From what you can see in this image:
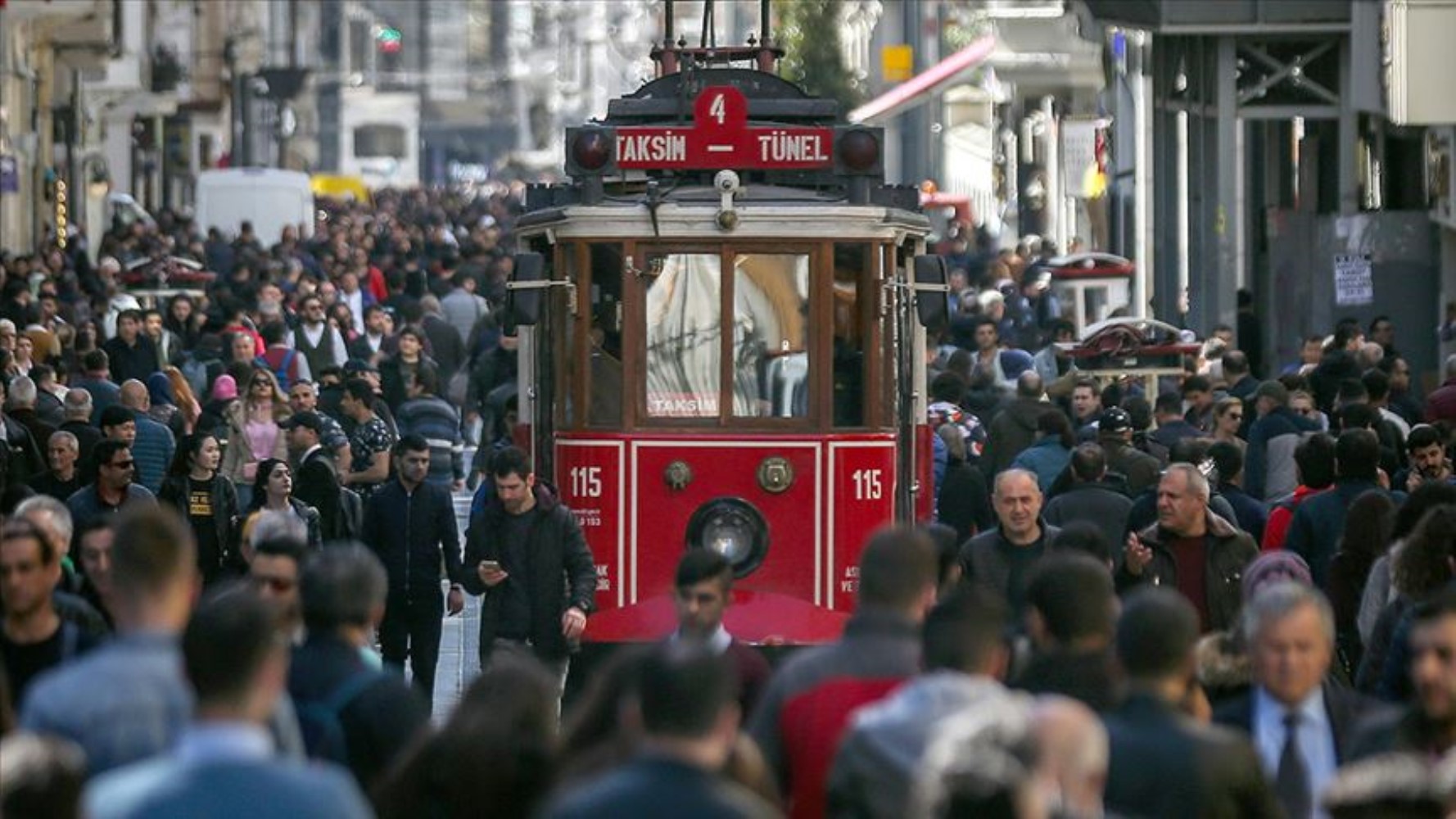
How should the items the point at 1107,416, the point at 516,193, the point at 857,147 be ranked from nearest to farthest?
the point at 857,147
the point at 1107,416
the point at 516,193

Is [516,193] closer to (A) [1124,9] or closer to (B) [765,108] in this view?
(A) [1124,9]

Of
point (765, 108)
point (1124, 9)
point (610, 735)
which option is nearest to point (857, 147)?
point (765, 108)

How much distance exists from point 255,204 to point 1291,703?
45.7m

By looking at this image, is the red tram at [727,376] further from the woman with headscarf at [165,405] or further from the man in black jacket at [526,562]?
the woman with headscarf at [165,405]

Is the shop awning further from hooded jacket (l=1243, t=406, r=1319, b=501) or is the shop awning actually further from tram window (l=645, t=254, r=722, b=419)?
tram window (l=645, t=254, r=722, b=419)

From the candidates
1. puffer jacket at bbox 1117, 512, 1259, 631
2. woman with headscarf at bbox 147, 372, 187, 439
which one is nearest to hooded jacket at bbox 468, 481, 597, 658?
puffer jacket at bbox 1117, 512, 1259, 631

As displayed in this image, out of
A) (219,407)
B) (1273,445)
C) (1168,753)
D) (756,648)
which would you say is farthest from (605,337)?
(1168,753)

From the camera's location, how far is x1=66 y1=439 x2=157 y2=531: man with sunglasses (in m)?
14.7

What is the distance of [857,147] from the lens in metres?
16.1

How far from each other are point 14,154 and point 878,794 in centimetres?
3835

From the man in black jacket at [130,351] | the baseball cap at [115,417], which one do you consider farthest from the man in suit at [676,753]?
the man in black jacket at [130,351]

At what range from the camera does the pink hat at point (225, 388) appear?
70.4ft

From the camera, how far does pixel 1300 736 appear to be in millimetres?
8625

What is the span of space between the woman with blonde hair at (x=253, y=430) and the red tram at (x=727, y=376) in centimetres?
305
